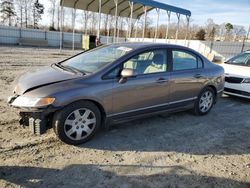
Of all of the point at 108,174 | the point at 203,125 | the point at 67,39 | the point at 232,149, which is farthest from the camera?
the point at 67,39

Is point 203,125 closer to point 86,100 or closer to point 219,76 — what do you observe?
point 219,76

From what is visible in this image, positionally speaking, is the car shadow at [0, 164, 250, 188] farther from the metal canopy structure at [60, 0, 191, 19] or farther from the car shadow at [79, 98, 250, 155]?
the metal canopy structure at [60, 0, 191, 19]

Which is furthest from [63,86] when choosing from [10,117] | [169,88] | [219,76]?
[219,76]

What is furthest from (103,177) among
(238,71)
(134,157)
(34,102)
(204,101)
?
(238,71)

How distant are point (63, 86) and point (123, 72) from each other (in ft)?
3.27

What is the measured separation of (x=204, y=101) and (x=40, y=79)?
3696mm

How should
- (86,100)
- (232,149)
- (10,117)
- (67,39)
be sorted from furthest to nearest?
(67,39)
(10,117)
(232,149)
(86,100)

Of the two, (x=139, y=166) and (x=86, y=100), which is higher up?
(x=86, y=100)

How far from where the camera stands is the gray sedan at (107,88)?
355 centimetres

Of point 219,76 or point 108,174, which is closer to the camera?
point 108,174

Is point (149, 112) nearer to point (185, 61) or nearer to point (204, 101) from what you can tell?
point (185, 61)

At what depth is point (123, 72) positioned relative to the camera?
13.1 feet

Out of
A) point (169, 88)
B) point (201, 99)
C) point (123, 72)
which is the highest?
point (123, 72)

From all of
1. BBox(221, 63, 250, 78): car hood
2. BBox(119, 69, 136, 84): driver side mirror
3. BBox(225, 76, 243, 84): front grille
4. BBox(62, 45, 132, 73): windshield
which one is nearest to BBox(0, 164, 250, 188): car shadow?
BBox(119, 69, 136, 84): driver side mirror
